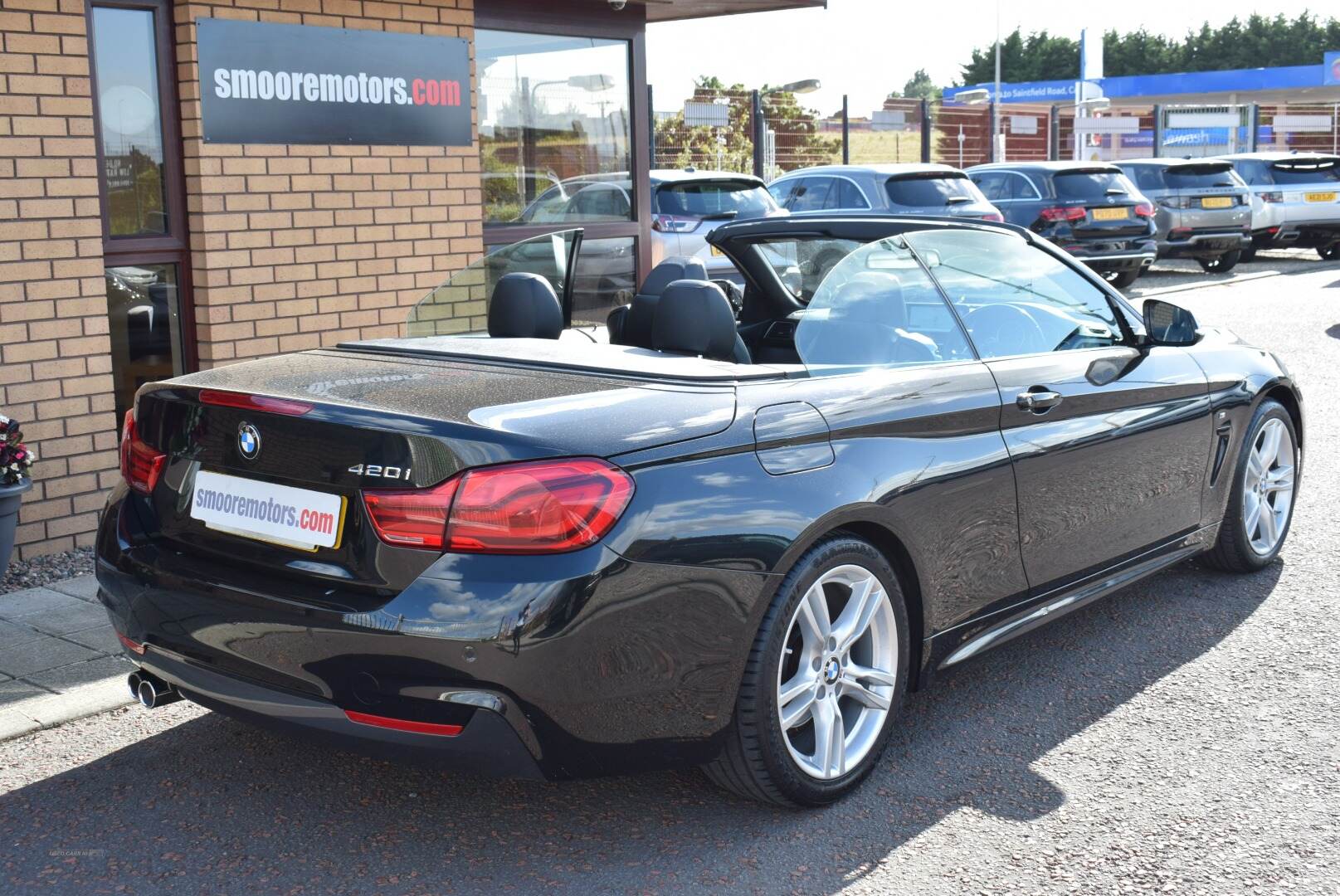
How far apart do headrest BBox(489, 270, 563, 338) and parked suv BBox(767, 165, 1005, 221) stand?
12.3 metres

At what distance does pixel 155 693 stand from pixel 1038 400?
8.55 feet

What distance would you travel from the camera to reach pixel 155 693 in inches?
145

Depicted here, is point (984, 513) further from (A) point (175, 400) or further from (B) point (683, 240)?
(B) point (683, 240)

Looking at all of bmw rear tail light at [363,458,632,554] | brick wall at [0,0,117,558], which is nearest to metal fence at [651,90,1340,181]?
brick wall at [0,0,117,558]

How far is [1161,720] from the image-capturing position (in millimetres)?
4312

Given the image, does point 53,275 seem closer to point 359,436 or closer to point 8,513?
point 8,513

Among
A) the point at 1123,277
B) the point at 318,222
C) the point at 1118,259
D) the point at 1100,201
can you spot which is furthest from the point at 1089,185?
the point at 318,222

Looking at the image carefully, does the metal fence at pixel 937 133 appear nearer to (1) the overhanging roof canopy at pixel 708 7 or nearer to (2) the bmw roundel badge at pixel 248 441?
(1) the overhanging roof canopy at pixel 708 7

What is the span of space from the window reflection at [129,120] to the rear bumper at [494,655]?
3752 mm

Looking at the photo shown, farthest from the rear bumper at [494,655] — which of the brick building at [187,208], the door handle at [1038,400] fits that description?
the brick building at [187,208]

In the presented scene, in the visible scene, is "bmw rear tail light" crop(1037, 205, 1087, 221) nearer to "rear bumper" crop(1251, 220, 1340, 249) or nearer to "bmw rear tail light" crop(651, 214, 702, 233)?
"rear bumper" crop(1251, 220, 1340, 249)

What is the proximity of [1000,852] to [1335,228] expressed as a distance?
72.1 ft

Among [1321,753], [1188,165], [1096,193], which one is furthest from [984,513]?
[1188,165]

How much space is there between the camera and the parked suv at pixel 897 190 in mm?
16656
